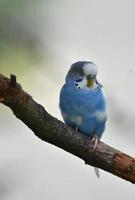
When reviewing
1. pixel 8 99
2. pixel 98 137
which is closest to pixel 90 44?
pixel 98 137

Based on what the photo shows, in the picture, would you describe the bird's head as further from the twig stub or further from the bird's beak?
the twig stub

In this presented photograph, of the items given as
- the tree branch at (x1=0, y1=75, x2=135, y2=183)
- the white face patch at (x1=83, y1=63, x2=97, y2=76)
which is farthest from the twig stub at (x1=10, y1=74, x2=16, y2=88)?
the white face patch at (x1=83, y1=63, x2=97, y2=76)

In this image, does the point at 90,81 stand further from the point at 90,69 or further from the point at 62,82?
the point at 62,82

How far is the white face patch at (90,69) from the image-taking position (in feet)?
3.19

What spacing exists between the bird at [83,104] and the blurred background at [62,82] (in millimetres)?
79

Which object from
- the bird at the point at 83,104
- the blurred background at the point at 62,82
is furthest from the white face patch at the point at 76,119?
the blurred background at the point at 62,82

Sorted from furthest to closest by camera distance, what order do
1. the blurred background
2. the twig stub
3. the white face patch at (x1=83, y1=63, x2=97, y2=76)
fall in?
1. the blurred background
2. the white face patch at (x1=83, y1=63, x2=97, y2=76)
3. the twig stub

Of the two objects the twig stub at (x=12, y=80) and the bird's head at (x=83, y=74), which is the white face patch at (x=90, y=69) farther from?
the twig stub at (x=12, y=80)

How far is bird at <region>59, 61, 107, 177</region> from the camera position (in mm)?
1026

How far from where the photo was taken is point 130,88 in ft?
5.03

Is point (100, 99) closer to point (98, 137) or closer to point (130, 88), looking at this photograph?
point (98, 137)

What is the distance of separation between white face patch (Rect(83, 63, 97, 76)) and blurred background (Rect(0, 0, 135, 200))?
113 millimetres

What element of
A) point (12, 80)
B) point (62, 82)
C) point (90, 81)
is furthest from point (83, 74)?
point (62, 82)

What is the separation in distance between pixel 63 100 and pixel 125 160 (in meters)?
0.15
